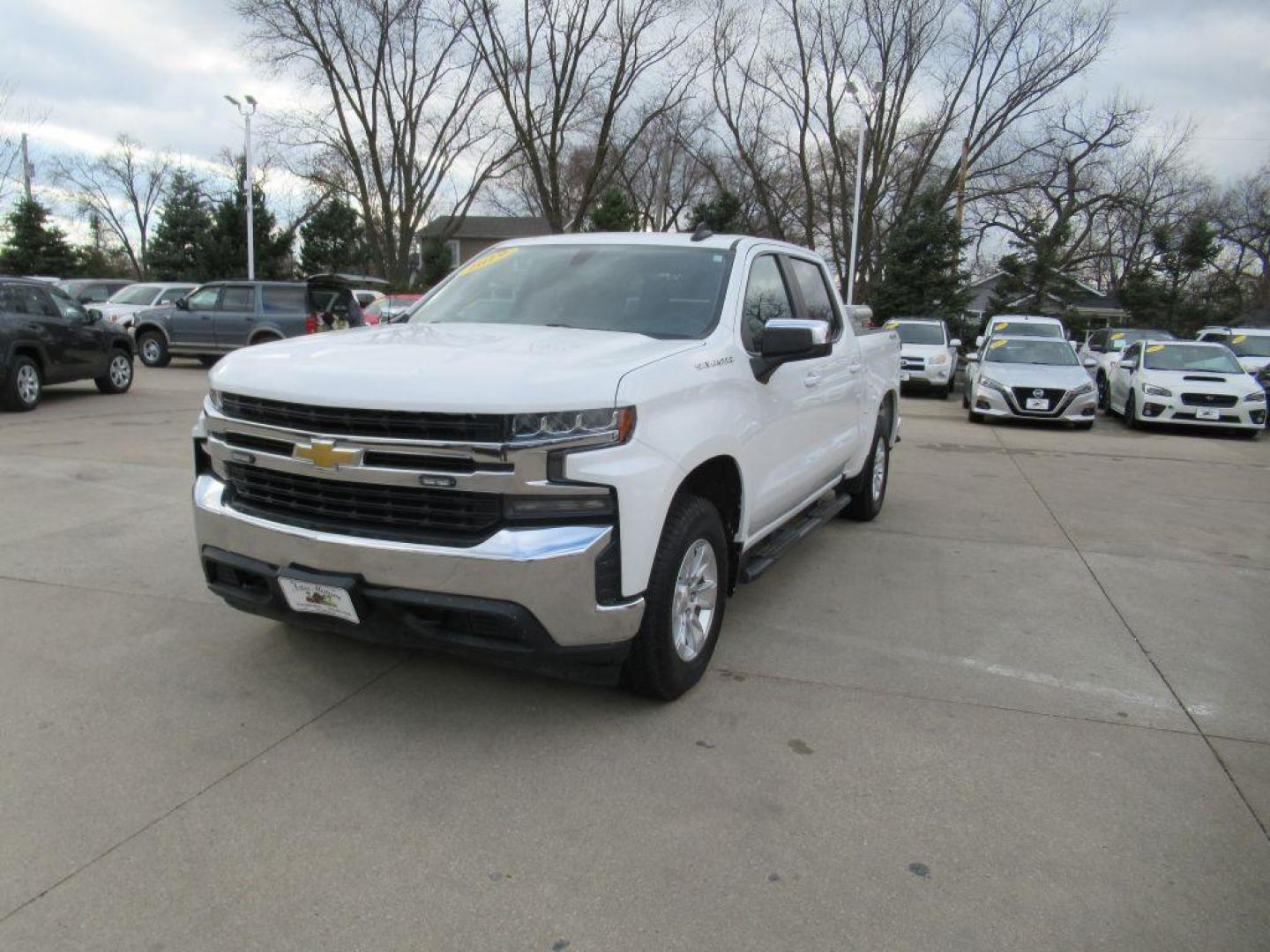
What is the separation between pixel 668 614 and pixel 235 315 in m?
18.0

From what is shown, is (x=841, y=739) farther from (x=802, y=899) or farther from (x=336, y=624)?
(x=336, y=624)

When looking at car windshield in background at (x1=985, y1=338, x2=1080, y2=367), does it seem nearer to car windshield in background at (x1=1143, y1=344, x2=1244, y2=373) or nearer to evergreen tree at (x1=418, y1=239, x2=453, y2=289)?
car windshield in background at (x1=1143, y1=344, x2=1244, y2=373)

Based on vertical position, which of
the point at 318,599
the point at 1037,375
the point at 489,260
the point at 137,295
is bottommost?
the point at 318,599

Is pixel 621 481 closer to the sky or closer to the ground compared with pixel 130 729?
closer to the sky

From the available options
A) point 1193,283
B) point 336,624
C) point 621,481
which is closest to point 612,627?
point 621,481

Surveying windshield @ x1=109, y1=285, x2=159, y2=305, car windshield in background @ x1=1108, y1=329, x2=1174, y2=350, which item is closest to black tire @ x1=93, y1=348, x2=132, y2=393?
windshield @ x1=109, y1=285, x2=159, y2=305

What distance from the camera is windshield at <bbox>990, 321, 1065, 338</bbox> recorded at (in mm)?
20484

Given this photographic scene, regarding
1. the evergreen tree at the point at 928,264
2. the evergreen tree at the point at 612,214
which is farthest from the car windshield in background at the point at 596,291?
the evergreen tree at the point at 612,214

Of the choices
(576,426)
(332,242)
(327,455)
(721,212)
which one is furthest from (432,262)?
(576,426)

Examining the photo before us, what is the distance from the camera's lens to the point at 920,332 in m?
20.5

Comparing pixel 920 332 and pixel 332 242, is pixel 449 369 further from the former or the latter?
pixel 332 242

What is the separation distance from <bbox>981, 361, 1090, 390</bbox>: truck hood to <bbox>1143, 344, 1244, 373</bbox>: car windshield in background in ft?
4.48

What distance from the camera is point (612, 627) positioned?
3268mm

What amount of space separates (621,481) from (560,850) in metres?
1.20
